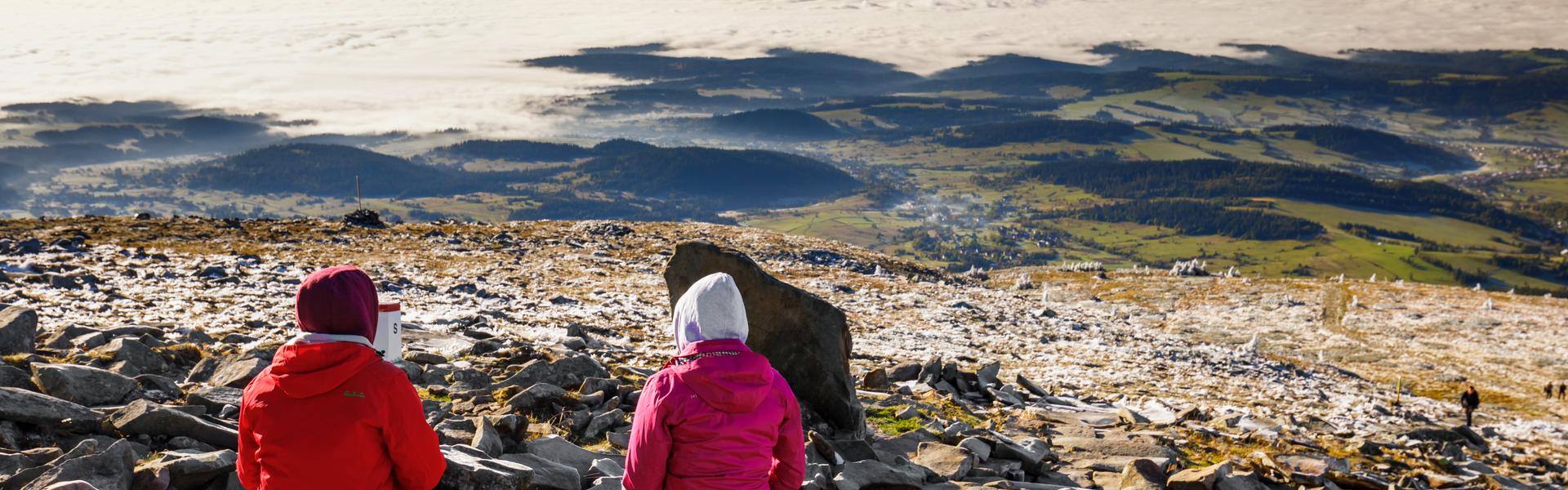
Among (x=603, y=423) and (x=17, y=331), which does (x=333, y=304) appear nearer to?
(x=603, y=423)

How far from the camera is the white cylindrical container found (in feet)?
Answer: 36.3

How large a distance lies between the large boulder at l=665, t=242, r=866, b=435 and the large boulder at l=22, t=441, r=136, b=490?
346 inches

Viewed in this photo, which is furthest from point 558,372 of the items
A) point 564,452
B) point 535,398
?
point 564,452

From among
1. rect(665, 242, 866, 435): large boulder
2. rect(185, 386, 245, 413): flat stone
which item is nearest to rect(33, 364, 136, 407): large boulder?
rect(185, 386, 245, 413): flat stone

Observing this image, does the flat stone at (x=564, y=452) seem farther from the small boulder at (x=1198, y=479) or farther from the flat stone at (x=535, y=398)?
the small boulder at (x=1198, y=479)

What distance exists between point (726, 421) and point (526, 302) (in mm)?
26455

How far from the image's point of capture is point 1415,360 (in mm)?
45719

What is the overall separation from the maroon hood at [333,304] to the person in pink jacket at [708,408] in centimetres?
211

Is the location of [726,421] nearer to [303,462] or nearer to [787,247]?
[303,462]

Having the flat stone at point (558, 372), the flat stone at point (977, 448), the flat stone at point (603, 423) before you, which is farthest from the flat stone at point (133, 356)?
the flat stone at point (977, 448)

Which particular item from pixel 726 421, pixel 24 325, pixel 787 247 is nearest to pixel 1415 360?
pixel 787 247

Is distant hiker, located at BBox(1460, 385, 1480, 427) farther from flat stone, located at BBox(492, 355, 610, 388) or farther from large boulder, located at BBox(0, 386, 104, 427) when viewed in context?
large boulder, located at BBox(0, 386, 104, 427)

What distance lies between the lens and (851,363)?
27.1m

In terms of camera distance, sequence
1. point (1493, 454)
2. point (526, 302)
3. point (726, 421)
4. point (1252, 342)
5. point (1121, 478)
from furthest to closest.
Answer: point (1252, 342) → point (526, 302) → point (1493, 454) → point (1121, 478) → point (726, 421)
